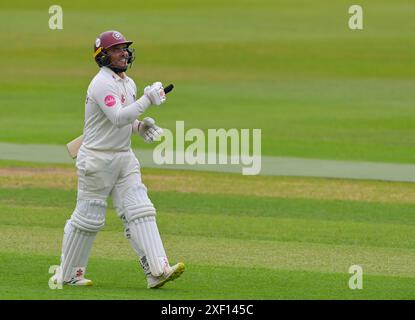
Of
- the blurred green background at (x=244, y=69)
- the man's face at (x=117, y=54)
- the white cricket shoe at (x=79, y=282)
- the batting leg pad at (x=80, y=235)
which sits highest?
the blurred green background at (x=244, y=69)

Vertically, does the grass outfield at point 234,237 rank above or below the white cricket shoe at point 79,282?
above

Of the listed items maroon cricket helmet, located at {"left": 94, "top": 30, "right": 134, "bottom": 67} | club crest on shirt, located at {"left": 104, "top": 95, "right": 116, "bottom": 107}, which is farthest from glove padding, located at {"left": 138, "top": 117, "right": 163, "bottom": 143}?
maroon cricket helmet, located at {"left": 94, "top": 30, "right": 134, "bottom": 67}

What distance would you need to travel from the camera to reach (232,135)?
2536cm

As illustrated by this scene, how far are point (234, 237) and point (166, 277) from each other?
3570mm

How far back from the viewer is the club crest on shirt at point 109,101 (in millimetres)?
10672

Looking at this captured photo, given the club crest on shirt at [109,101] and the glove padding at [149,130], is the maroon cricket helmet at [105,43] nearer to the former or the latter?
the club crest on shirt at [109,101]

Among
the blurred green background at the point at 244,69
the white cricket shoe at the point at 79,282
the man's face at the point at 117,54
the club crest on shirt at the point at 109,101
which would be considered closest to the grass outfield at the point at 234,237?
the white cricket shoe at the point at 79,282

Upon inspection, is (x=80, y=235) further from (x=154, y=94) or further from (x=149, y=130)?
(x=154, y=94)

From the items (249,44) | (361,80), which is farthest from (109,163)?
(249,44)

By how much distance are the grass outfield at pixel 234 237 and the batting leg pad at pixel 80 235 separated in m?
0.24

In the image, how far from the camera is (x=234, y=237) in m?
14.2

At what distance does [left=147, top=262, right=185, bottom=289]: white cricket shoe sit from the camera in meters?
10.5

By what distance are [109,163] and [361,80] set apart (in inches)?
1077
